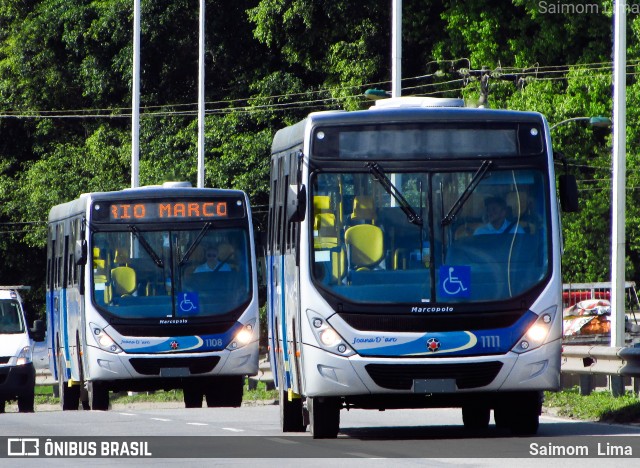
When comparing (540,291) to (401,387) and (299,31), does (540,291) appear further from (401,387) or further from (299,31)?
(299,31)

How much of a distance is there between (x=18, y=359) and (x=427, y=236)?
13.3m

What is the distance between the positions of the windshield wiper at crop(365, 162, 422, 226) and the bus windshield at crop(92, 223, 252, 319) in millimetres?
8331

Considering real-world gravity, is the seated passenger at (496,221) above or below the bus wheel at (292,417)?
above

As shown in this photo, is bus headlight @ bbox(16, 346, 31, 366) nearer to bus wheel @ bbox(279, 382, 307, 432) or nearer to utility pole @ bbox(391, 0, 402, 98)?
utility pole @ bbox(391, 0, 402, 98)

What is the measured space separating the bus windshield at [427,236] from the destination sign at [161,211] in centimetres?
845

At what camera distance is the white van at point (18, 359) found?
26594 millimetres

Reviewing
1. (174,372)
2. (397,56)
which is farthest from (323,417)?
(397,56)

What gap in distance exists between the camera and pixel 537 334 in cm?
1465

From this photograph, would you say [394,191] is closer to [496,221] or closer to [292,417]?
[496,221]

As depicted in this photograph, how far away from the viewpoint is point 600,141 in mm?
51062

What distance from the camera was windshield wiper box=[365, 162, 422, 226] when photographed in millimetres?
14766

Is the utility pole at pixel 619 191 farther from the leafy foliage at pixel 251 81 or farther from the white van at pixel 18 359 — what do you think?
the leafy foliage at pixel 251 81

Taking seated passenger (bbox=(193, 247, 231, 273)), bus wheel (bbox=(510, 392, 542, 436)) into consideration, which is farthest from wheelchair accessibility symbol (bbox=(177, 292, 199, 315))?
bus wheel (bbox=(510, 392, 542, 436))

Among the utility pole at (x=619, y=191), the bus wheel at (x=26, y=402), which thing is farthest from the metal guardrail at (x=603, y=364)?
the bus wheel at (x=26, y=402)
